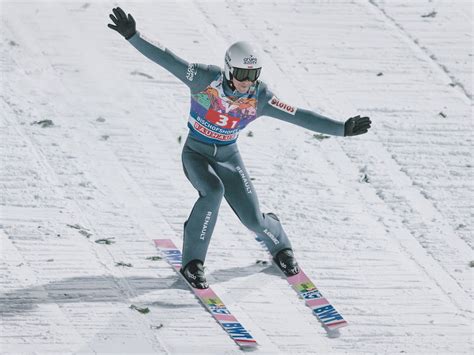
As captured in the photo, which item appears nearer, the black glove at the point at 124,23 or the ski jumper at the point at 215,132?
the black glove at the point at 124,23

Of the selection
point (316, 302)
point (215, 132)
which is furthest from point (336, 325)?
point (215, 132)

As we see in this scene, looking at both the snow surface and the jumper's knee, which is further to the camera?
the jumper's knee

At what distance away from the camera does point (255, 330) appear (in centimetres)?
975

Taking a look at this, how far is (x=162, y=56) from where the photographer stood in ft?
32.7

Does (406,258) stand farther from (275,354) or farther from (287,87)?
(287,87)

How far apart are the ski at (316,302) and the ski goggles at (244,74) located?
5.89 feet

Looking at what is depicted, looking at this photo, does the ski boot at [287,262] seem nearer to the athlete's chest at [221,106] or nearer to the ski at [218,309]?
the ski at [218,309]

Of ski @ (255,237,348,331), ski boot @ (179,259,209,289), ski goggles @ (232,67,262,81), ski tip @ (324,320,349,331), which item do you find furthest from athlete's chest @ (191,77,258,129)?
ski tip @ (324,320,349,331)

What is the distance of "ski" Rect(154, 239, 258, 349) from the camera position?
9555mm

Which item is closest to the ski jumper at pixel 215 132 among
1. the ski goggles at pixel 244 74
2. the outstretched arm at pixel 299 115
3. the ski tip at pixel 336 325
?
the outstretched arm at pixel 299 115

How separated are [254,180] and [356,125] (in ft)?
7.14

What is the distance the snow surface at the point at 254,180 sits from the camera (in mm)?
9812

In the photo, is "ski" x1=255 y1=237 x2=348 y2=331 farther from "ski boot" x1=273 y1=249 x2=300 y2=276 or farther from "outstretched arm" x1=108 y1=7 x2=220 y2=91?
"outstretched arm" x1=108 y1=7 x2=220 y2=91

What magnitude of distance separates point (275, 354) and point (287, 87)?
5.18m
